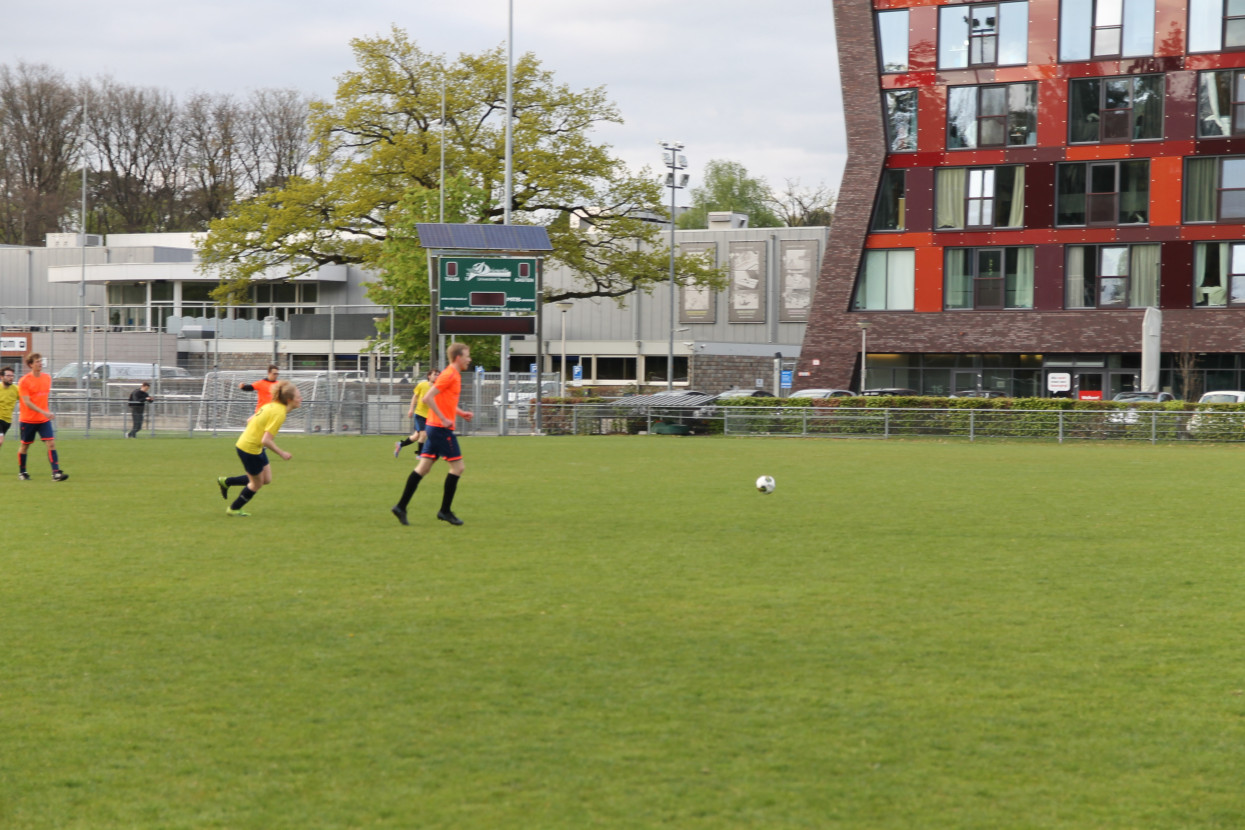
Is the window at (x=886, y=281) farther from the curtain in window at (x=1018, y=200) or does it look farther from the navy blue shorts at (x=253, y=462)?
the navy blue shorts at (x=253, y=462)

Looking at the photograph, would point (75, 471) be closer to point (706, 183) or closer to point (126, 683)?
point (126, 683)

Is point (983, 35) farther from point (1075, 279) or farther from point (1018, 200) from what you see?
point (1075, 279)

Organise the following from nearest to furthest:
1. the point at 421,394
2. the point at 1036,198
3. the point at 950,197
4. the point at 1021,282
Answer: the point at 421,394, the point at 1036,198, the point at 1021,282, the point at 950,197

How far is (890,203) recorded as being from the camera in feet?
165

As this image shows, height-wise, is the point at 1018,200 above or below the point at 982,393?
above

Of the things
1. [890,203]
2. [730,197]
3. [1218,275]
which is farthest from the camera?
[730,197]

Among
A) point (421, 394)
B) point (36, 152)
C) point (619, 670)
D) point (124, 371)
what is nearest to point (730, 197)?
point (36, 152)

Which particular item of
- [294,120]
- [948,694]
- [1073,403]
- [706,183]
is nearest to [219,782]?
[948,694]

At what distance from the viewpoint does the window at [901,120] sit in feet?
163

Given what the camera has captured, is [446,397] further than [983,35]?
No

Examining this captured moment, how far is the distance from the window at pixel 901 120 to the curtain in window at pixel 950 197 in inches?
60.8

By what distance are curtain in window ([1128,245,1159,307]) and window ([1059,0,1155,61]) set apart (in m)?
6.43

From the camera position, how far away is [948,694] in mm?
7008

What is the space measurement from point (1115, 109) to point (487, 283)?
2277 centimetres
